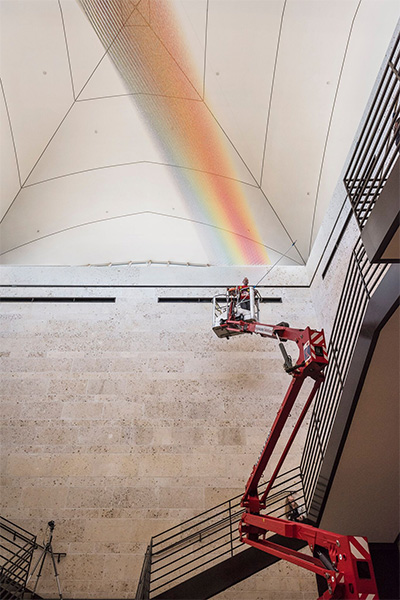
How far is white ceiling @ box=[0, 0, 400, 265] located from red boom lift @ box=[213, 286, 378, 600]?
9.39 meters

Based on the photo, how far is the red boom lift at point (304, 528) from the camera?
5.71 m

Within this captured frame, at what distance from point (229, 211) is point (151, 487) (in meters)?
12.5

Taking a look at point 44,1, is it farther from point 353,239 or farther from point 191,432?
point 191,432

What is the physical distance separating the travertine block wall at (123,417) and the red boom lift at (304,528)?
4197 mm

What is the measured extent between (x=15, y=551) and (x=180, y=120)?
1662cm

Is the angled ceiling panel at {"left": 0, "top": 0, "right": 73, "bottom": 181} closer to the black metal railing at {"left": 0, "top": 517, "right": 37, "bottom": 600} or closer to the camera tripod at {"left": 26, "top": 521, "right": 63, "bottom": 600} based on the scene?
the black metal railing at {"left": 0, "top": 517, "right": 37, "bottom": 600}

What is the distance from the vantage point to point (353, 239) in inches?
507

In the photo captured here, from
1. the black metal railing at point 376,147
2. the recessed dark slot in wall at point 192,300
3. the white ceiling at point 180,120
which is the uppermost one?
the white ceiling at point 180,120

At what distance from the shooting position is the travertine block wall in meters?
11.7

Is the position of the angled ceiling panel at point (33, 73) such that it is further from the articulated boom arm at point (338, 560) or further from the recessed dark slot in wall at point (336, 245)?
the articulated boom arm at point (338, 560)

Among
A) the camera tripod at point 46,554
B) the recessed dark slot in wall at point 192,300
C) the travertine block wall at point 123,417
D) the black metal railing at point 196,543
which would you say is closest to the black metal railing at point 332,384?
the black metal railing at point 196,543

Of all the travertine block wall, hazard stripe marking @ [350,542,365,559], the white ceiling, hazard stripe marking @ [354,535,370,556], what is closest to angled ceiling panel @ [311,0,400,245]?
the white ceiling

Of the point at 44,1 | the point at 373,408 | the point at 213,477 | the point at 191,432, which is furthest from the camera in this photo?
the point at 44,1

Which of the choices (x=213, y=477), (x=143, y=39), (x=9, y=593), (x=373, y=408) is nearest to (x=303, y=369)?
(x=373, y=408)
